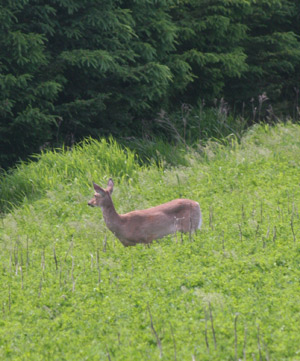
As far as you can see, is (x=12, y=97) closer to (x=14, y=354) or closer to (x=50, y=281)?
(x=50, y=281)

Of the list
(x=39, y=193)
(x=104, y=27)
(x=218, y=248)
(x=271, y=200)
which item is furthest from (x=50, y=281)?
(x=104, y=27)

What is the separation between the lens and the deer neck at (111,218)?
27.4 ft

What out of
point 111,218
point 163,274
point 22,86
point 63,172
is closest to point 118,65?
point 22,86

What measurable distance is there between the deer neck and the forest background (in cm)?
568

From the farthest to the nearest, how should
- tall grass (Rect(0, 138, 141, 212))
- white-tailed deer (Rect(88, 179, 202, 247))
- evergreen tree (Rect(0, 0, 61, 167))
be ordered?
evergreen tree (Rect(0, 0, 61, 167)) < tall grass (Rect(0, 138, 141, 212)) < white-tailed deer (Rect(88, 179, 202, 247))

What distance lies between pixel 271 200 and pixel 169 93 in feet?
26.7

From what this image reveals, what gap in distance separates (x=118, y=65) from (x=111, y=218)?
7030 mm

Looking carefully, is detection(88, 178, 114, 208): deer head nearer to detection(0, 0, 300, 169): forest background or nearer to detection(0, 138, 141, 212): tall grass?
detection(0, 138, 141, 212): tall grass

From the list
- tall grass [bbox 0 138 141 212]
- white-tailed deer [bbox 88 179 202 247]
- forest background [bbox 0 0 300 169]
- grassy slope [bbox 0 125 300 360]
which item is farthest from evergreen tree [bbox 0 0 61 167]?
white-tailed deer [bbox 88 179 202 247]

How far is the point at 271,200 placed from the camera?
31.6 feet

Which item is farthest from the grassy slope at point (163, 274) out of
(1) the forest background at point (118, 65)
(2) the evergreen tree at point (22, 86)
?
(1) the forest background at point (118, 65)

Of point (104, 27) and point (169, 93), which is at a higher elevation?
point (104, 27)

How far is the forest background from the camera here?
1412 centimetres

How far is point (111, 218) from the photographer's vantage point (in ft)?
27.7
